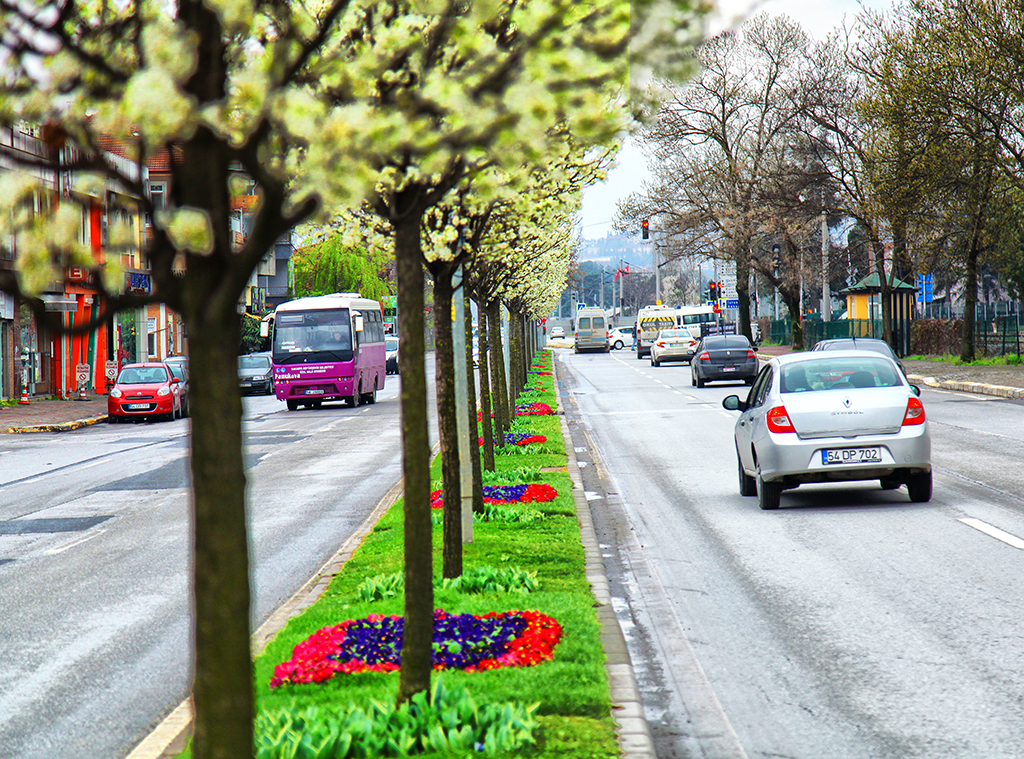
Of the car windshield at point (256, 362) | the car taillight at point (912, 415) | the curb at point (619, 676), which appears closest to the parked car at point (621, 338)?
the car windshield at point (256, 362)

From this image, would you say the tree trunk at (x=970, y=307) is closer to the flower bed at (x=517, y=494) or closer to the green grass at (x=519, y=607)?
the flower bed at (x=517, y=494)

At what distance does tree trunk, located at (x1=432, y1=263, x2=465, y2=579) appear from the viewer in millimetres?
8398

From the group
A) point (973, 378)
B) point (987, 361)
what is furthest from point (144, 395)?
point (987, 361)

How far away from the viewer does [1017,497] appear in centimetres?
1358

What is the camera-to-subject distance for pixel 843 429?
12.9 metres

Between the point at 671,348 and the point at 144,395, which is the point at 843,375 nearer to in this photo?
the point at 144,395

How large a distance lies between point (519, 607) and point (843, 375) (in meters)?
6.63

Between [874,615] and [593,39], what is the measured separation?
18.1 ft

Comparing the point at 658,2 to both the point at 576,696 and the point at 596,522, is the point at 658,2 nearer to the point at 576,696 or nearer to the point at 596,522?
the point at 576,696

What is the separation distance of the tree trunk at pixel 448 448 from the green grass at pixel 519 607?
35 cm

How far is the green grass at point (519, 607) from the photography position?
5.75 metres

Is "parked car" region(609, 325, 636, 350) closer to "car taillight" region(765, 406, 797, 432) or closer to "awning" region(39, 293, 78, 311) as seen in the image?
"awning" region(39, 293, 78, 311)

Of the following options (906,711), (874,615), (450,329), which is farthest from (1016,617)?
(450,329)

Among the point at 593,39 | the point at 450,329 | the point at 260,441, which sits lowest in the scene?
the point at 260,441
